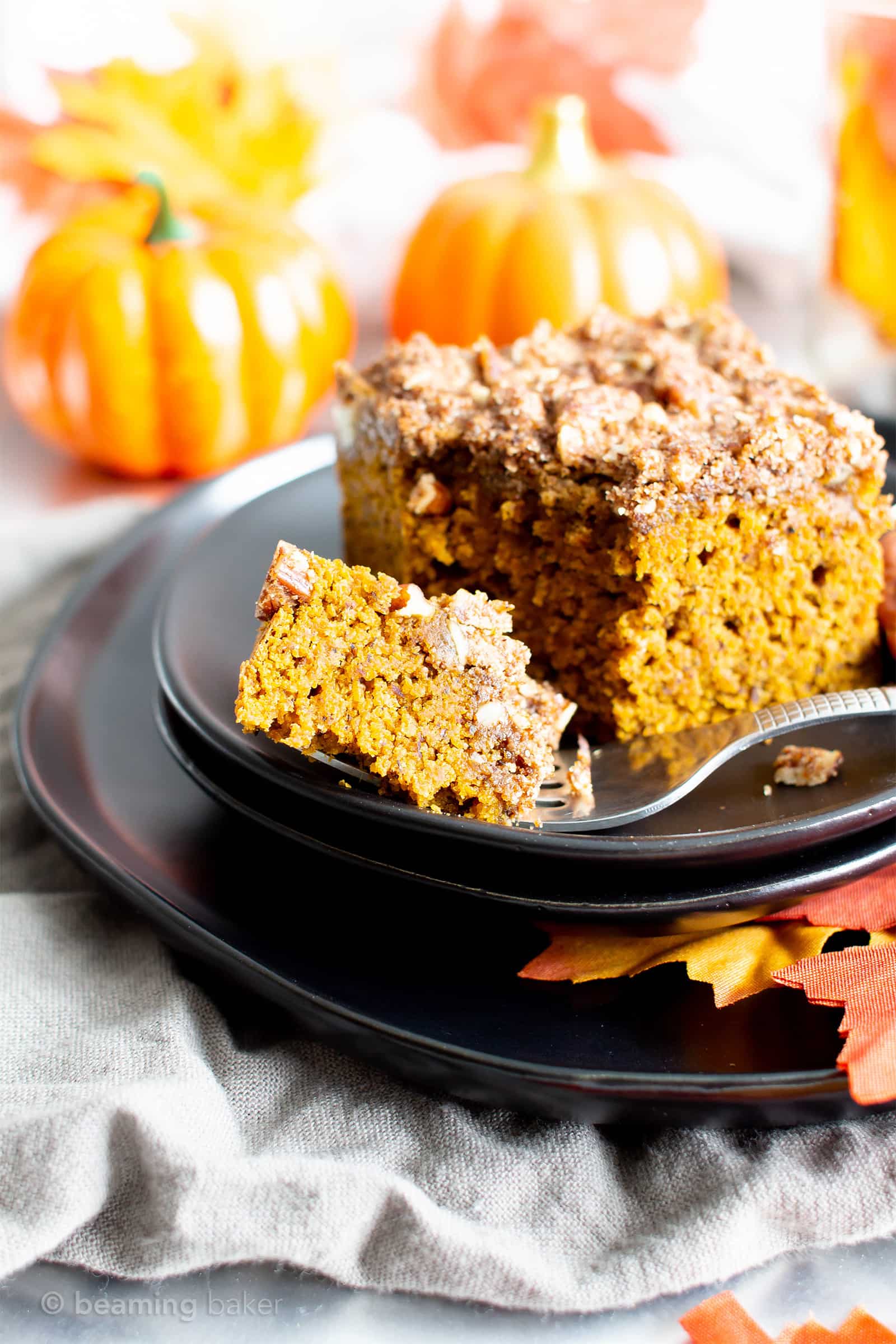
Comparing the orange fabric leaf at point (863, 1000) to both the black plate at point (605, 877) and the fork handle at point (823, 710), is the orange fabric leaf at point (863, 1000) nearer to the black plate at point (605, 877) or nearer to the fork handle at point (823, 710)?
the black plate at point (605, 877)

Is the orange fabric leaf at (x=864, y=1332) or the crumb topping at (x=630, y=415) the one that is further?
the crumb topping at (x=630, y=415)

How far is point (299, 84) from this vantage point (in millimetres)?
3867

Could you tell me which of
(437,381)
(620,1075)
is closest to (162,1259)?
(620,1075)

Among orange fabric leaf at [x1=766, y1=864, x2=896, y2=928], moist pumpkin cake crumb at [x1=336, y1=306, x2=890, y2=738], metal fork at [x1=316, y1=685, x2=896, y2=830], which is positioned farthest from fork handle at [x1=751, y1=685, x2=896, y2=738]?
orange fabric leaf at [x1=766, y1=864, x2=896, y2=928]

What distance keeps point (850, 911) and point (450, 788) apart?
525 mm

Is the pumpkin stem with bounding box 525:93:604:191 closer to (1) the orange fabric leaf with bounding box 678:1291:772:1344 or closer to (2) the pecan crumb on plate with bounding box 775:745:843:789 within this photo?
(2) the pecan crumb on plate with bounding box 775:745:843:789

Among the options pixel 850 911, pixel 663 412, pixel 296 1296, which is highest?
pixel 663 412

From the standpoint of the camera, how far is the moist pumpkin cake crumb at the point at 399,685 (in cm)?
151

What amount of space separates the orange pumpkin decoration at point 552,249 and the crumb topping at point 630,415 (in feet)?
3.68

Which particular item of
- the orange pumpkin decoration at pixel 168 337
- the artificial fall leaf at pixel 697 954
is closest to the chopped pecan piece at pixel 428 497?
the artificial fall leaf at pixel 697 954

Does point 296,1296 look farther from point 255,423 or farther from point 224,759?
point 255,423

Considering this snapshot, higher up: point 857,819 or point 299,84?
point 299,84

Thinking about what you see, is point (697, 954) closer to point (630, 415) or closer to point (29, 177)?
point (630, 415)

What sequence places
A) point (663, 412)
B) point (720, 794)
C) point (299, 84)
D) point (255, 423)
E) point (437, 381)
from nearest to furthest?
1. point (720, 794)
2. point (663, 412)
3. point (437, 381)
4. point (255, 423)
5. point (299, 84)
